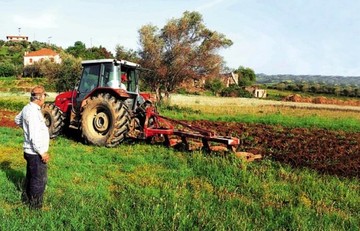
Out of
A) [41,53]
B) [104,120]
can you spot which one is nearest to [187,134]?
[104,120]

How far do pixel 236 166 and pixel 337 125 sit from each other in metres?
15.3

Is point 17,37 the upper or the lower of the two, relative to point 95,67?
upper

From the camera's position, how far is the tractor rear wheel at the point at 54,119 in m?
12.0

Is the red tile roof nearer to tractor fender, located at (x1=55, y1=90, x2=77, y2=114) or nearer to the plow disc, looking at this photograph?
tractor fender, located at (x1=55, y1=90, x2=77, y2=114)

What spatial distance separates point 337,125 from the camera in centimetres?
2148

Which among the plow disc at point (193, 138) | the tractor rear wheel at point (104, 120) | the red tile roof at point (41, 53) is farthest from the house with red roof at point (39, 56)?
the plow disc at point (193, 138)

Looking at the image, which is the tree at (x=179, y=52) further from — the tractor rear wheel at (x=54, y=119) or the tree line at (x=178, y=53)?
the tractor rear wheel at (x=54, y=119)

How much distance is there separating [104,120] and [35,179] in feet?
17.5

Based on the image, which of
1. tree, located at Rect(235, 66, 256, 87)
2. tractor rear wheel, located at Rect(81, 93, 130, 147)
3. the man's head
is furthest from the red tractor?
tree, located at Rect(235, 66, 256, 87)

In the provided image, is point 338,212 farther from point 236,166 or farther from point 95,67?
point 95,67

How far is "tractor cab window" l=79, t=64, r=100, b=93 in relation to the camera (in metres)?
11.6

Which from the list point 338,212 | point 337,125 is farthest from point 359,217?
point 337,125

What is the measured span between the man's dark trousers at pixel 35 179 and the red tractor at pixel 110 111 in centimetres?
463

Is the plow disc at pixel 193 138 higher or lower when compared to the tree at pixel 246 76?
lower
